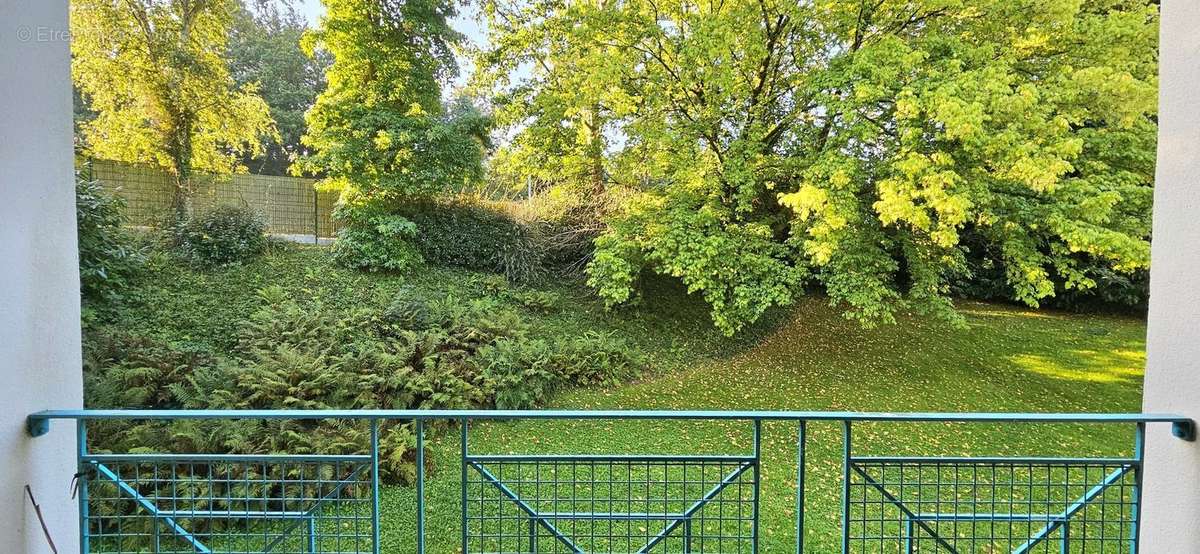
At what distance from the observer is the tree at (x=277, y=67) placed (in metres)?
6.30

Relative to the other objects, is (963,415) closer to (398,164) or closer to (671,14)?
(671,14)

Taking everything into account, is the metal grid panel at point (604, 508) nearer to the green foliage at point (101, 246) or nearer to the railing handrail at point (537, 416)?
the railing handrail at point (537, 416)

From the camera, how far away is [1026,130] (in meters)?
3.73

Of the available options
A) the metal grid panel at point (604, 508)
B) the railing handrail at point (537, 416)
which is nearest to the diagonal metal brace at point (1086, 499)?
the railing handrail at point (537, 416)

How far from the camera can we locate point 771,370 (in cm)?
551

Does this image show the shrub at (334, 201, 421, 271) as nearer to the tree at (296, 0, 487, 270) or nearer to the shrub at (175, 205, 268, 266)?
the tree at (296, 0, 487, 270)

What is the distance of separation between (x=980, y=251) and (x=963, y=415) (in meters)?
7.55

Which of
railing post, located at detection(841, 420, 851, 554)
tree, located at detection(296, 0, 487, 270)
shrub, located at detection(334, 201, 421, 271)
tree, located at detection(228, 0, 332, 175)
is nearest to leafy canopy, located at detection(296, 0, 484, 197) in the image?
tree, located at detection(296, 0, 487, 270)

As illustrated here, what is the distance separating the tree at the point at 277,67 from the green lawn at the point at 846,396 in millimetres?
5601

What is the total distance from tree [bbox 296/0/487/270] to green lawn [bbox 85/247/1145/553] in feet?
1.99

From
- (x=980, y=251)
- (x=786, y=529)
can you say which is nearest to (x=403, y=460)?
(x=786, y=529)

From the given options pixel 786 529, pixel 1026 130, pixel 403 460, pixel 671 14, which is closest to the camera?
pixel 786 529

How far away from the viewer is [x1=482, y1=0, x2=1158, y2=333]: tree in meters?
3.81

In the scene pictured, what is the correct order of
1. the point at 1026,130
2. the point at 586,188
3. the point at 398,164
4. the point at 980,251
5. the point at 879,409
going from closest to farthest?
the point at 1026,130, the point at 879,409, the point at 398,164, the point at 586,188, the point at 980,251
